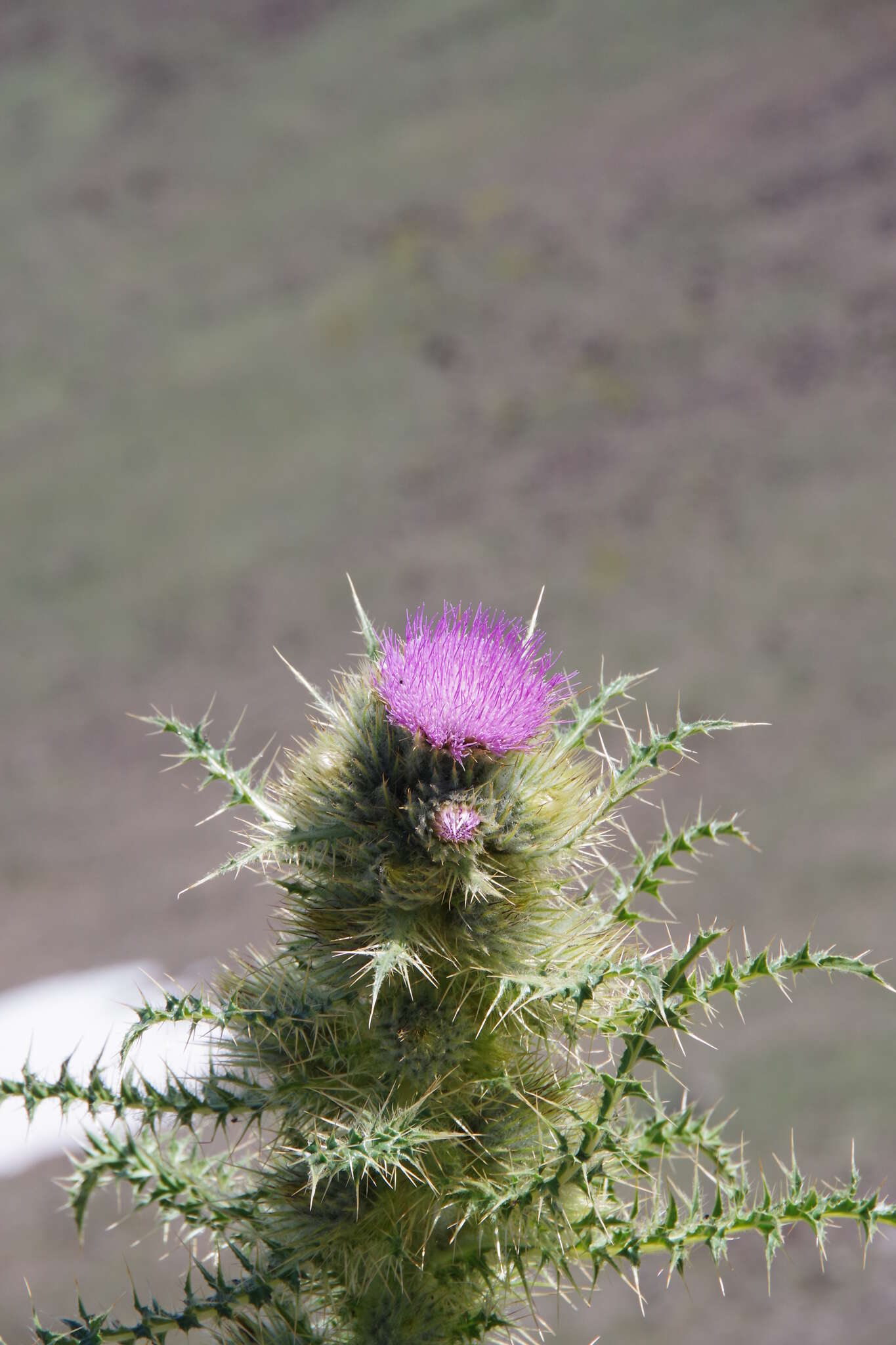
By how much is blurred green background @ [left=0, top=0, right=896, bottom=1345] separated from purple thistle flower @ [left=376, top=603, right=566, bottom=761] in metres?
11.9

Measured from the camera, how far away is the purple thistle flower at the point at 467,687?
8.43 feet

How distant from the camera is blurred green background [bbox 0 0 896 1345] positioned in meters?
15.6

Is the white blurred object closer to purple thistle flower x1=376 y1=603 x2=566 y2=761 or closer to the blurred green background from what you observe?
the blurred green background

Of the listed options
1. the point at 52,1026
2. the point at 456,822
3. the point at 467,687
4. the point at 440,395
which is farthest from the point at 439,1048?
the point at 440,395

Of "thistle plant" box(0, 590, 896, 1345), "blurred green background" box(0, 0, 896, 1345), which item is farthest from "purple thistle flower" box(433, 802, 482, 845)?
"blurred green background" box(0, 0, 896, 1345)

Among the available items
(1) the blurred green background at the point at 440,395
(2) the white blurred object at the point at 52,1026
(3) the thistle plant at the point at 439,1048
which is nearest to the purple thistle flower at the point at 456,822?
(3) the thistle plant at the point at 439,1048

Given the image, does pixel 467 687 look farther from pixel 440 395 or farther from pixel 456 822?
pixel 440 395

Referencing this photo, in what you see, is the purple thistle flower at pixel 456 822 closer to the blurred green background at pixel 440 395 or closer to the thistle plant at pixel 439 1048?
the thistle plant at pixel 439 1048

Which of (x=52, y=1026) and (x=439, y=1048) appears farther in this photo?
(x=52, y=1026)

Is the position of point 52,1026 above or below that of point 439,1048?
above

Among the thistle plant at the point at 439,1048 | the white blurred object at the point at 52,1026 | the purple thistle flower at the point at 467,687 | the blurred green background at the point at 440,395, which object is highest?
the blurred green background at the point at 440,395

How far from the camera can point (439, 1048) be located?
2582 mm

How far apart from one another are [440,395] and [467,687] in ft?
55.3

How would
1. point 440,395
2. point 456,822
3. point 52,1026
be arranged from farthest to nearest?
point 440,395, point 52,1026, point 456,822
